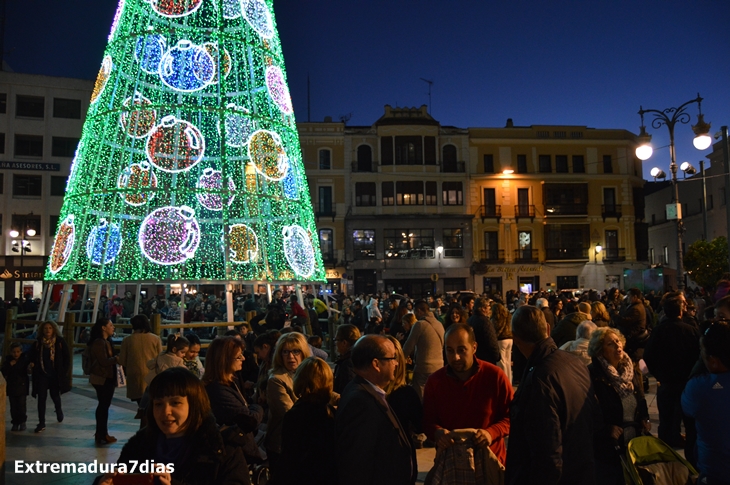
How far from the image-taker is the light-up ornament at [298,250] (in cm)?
1273

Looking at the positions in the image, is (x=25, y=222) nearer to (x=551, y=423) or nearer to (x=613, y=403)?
(x=613, y=403)

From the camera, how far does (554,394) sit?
3168 mm

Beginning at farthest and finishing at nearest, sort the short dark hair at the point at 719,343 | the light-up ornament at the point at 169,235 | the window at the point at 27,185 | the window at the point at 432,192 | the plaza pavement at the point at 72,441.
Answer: the window at the point at 432,192
the window at the point at 27,185
the light-up ornament at the point at 169,235
the plaza pavement at the point at 72,441
the short dark hair at the point at 719,343

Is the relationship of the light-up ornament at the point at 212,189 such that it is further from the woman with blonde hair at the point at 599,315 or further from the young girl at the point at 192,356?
the woman with blonde hair at the point at 599,315

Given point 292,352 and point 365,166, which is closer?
point 292,352

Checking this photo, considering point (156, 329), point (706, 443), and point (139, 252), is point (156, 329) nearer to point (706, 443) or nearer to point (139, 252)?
point (139, 252)

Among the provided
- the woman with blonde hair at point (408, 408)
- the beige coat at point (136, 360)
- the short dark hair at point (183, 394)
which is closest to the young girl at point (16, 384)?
the beige coat at point (136, 360)

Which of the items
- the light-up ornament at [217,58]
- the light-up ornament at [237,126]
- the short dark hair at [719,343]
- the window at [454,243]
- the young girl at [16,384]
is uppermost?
the light-up ornament at [217,58]

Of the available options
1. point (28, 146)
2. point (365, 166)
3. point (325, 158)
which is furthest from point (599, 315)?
point (28, 146)

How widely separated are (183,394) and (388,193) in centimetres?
3688

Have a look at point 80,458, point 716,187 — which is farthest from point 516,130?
point 80,458

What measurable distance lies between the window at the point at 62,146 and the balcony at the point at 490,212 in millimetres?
26478

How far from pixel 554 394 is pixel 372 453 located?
1.03 metres

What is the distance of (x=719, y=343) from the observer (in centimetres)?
347
